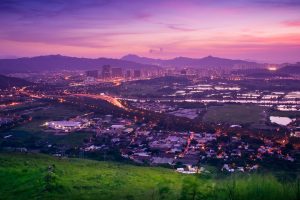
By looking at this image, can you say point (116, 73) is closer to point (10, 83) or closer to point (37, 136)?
point (10, 83)

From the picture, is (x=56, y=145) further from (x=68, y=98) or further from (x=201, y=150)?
(x=68, y=98)

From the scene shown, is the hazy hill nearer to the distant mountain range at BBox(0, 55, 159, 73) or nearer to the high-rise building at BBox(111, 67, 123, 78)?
the high-rise building at BBox(111, 67, 123, 78)

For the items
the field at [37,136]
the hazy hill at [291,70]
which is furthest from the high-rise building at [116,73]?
the field at [37,136]

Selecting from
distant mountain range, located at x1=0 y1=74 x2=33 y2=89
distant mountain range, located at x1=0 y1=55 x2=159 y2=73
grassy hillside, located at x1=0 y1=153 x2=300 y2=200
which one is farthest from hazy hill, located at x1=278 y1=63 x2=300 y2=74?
grassy hillside, located at x1=0 y1=153 x2=300 y2=200

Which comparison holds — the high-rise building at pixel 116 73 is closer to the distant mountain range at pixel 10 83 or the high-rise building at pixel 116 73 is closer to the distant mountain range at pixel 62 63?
the distant mountain range at pixel 62 63

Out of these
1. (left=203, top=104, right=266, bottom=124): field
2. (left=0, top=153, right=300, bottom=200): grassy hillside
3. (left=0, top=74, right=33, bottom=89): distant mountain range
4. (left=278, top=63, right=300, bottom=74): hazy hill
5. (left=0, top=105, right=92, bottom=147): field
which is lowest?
(left=203, top=104, right=266, bottom=124): field

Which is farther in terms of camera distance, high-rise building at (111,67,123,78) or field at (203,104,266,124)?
high-rise building at (111,67,123,78)

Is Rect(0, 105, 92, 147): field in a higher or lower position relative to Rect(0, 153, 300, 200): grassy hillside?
lower

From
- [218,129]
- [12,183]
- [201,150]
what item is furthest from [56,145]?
[12,183]
